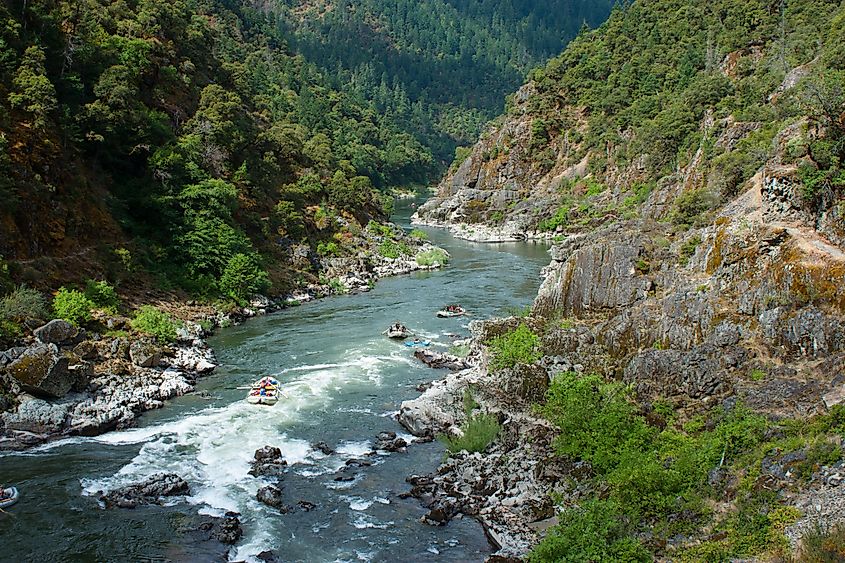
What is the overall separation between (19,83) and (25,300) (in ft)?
49.2

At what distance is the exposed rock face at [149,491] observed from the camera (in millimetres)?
20031

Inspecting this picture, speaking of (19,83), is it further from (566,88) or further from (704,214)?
(566,88)

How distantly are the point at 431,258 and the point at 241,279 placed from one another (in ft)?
81.6

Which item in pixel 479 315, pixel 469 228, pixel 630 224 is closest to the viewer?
pixel 630 224

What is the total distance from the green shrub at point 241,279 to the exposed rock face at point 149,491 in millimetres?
24405

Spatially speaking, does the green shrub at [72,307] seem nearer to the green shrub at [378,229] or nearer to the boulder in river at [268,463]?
the boulder in river at [268,463]

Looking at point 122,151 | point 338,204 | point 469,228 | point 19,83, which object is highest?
point 19,83

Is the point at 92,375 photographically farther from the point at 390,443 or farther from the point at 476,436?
the point at 476,436

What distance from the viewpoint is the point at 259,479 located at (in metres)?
21.9

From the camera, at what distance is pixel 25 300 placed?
2983 cm

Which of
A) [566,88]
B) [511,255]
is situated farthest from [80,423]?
[566,88]

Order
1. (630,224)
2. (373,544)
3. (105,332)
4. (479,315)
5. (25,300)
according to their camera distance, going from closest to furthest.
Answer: (373,544), (25,300), (105,332), (630,224), (479,315)

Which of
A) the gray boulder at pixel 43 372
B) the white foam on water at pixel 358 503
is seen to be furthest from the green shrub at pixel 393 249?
the white foam on water at pixel 358 503

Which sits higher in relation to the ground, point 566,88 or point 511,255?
point 566,88
